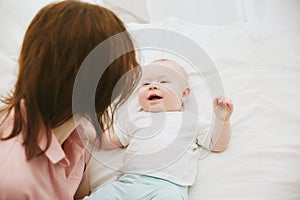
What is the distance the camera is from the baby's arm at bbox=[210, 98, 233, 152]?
1.11 m

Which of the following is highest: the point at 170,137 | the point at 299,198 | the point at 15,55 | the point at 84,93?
the point at 84,93

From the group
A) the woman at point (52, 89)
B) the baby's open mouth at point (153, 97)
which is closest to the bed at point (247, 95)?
the baby's open mouth at point (153, 97)

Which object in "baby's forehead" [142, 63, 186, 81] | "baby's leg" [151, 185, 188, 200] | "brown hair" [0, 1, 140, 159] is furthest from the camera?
"baby's forehead" [142, 63, 186, 81]

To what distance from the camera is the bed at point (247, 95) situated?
1.03 m

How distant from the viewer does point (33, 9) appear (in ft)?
4.53

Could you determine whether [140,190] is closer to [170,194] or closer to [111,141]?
[170,194]

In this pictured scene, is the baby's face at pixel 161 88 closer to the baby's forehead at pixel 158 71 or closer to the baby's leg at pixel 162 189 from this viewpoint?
the baby's forehead at pixel 158 71

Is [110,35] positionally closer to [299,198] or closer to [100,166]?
[100,166]

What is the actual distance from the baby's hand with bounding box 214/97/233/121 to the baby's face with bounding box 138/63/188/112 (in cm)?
11

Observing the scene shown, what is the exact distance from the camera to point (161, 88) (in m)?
1.19

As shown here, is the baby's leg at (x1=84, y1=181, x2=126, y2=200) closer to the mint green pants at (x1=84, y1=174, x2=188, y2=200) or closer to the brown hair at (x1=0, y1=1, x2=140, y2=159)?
the mint green pants at (x1=84, y1=174, x2=188, y2=200)

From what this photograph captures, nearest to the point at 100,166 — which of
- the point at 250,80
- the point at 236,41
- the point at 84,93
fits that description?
the point at 84,93

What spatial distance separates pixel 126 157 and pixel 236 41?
24.2 inches

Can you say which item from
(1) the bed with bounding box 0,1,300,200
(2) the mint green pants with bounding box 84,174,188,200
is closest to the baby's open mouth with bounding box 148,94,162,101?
(1) the bed with bounding box 0,1,300,200
